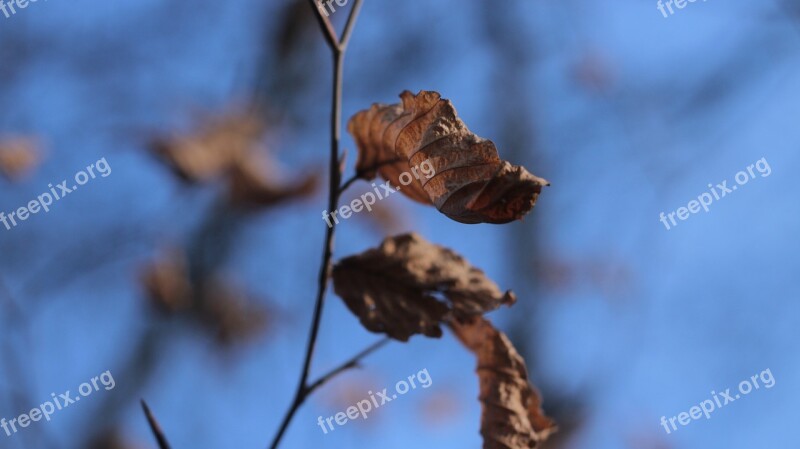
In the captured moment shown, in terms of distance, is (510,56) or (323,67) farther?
(510,56)

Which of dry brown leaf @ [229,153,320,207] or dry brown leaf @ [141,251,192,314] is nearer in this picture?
dry brown leaf @ [229,153,320,207]

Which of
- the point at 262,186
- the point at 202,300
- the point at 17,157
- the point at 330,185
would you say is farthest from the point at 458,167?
the point at 202,300

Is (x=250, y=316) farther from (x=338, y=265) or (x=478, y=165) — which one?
(x=478, y=165)

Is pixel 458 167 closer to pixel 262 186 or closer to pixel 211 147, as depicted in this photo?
pixel 262 186

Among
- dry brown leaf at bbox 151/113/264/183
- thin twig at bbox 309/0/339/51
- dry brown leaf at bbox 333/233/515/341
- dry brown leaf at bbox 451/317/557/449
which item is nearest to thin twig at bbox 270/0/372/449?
thin twig at bbox 309/0/339/51

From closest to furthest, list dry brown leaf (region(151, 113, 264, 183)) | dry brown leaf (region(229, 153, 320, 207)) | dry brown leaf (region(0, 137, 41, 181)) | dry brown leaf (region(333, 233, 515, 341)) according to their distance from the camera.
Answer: dry brown leaf (region(333, 233, 515, 341)), dry brown leaf (region(229, 153, 320, 207)), dry brown leaf (region(151, 113, 264, 183)), dry brown leaf (region(0, 137, 41, 181))

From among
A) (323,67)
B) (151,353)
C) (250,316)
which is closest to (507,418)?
(151,353)

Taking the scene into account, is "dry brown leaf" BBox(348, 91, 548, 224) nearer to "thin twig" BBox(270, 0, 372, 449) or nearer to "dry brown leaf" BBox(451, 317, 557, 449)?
"thin twig" BBox(270, 0, 372, 449)
